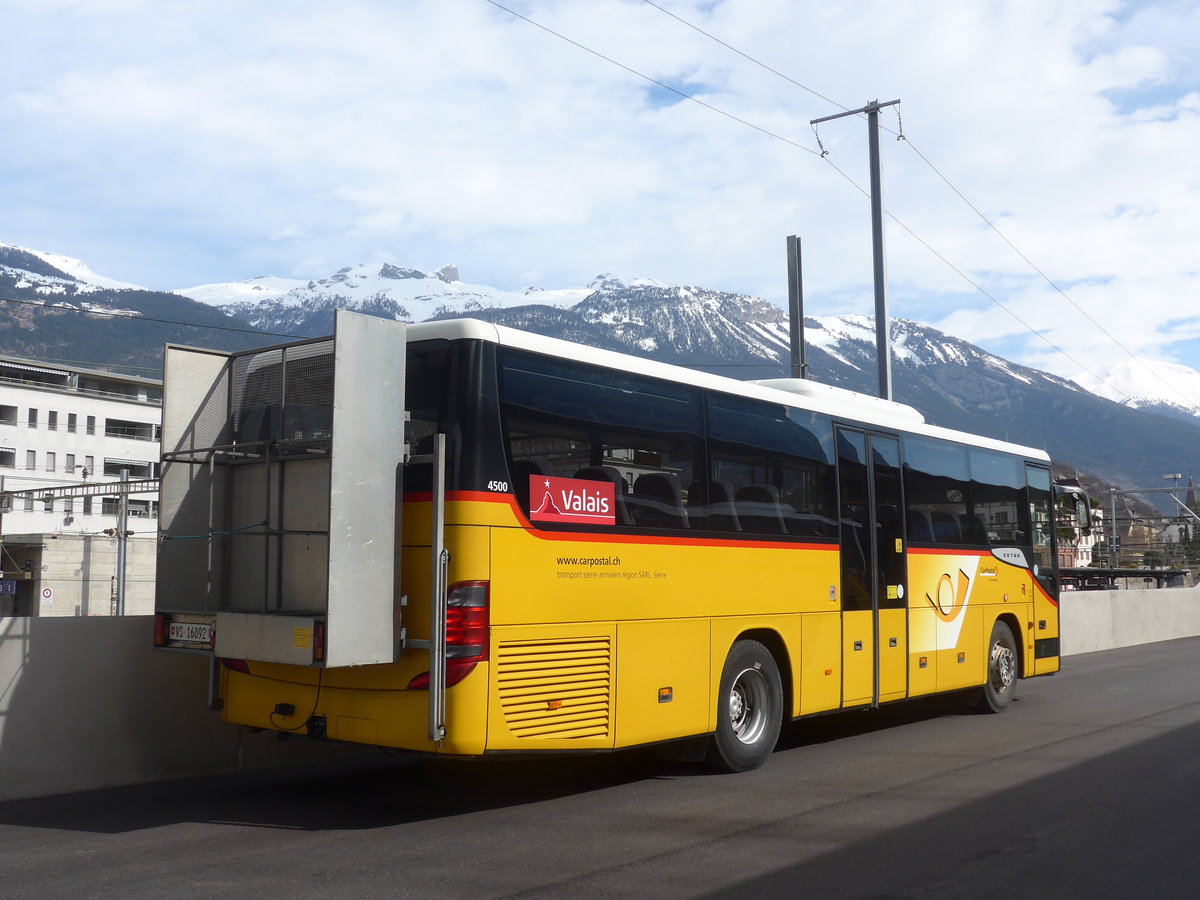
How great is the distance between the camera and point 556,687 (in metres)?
7.80

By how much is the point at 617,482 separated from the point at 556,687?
1520 mm

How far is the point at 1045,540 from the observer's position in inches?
594

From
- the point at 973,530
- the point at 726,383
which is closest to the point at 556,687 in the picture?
the point at 726,383

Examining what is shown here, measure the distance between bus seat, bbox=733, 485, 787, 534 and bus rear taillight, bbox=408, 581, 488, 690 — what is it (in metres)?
2.92

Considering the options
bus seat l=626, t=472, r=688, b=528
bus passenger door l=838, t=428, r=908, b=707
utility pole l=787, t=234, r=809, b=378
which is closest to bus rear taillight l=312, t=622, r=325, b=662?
bus seat l=626, t=472, r=688, b=528

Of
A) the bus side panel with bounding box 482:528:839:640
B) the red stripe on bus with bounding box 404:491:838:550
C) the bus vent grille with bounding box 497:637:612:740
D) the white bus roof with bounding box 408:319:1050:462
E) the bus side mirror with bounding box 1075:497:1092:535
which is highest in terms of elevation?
the white bus roof with bounding box 408:319:1050:462

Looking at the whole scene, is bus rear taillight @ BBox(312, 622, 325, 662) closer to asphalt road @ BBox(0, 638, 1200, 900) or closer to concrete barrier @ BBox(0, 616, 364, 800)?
asphalt road @ BBox(0, 638, 1200, 900)

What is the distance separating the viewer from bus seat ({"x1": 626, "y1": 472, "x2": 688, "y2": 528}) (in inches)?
337

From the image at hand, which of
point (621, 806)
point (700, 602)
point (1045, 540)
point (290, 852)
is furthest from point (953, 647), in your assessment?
point (290, 852)

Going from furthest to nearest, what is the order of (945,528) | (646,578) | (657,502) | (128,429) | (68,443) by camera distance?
(128,429) < (68,443) < (945,528) < (657,502) < (646,578)

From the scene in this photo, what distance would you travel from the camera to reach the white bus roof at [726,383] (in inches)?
302

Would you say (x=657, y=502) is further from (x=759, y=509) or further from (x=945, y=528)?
(x=945, y=528)

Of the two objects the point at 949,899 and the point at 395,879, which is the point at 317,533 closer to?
the point at 395,879

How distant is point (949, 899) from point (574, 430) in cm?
383
